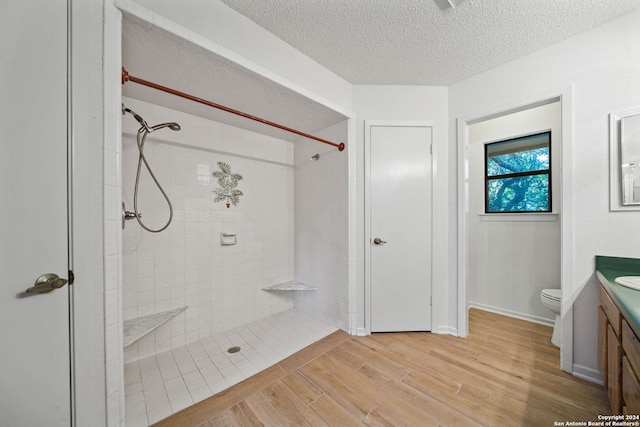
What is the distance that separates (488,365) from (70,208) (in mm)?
2736

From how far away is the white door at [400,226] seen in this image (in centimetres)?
224

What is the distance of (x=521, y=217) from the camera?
2.55m

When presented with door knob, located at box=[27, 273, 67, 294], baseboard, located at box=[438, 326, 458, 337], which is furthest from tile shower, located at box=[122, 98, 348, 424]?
door knob, located at box=[27, 273, 67, 294]

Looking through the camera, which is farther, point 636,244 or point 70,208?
point 636,244

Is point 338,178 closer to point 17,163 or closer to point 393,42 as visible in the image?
point 393,42

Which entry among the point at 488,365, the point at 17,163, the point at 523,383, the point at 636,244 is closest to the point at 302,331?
the point at 488,365

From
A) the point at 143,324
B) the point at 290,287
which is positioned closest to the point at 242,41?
the point at 143,324

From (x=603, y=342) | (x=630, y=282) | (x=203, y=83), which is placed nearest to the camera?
(x=630, y=282)

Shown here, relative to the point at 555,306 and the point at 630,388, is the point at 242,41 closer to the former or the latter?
the point at 630,388

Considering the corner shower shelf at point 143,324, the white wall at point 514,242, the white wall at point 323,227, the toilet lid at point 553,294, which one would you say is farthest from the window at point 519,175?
the corner shower shelf at point 143,324

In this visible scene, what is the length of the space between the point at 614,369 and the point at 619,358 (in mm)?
127

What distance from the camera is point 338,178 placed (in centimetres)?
237

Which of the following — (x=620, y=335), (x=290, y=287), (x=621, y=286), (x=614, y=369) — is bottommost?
(x=290, y=287)

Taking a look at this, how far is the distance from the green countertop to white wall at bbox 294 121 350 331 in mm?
1660
